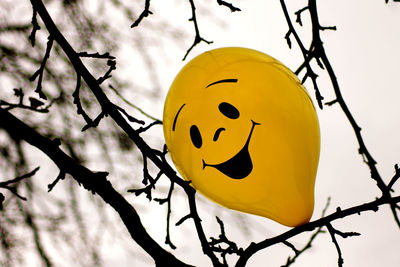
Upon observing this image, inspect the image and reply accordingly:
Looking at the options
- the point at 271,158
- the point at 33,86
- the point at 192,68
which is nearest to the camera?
the point at 271,158

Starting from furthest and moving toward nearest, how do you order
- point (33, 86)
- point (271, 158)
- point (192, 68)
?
point (33, 86) < point (192, 68) < point (271, 158)

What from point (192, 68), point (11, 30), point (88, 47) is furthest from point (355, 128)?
point (11, 30)

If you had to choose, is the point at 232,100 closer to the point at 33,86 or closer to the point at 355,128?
the point at 355,128

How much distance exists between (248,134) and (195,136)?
164 mm

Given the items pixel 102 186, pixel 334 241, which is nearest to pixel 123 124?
pixel 102 186

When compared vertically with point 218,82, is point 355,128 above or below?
below

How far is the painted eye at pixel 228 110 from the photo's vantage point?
3.47 feet

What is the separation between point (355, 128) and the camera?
3.56ft

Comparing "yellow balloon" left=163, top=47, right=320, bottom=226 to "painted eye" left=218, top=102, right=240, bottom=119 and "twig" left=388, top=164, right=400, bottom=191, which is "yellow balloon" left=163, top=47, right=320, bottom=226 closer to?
"painted eye" left=218, top=102, right=240, bottom=119

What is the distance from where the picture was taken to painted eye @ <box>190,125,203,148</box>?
1.09 meters

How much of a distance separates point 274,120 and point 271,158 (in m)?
0.11

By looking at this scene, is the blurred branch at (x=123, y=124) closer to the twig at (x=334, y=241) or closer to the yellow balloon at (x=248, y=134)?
the yellow balloon at (x=248, y=134)

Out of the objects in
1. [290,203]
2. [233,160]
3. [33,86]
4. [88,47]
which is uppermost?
[88,47]

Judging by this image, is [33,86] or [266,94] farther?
[33,86]
